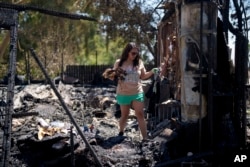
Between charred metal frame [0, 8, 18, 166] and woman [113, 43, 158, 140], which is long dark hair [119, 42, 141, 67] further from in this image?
charred metal frame [0, 8, 18, 166]

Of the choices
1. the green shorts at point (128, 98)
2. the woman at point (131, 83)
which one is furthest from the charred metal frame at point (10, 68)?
the green shorts at point (128, 98)

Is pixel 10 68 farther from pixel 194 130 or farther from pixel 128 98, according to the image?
pixel 194 130

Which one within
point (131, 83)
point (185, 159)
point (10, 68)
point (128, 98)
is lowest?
point (185, 159)

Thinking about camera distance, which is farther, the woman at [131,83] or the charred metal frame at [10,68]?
the woman at [131,83]

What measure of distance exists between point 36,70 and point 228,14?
1911 centimetres

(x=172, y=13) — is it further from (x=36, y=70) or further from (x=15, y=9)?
(x=36, y=70)

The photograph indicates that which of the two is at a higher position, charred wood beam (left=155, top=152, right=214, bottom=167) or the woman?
the woman

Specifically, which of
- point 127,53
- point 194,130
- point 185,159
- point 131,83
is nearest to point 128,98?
point 131,83

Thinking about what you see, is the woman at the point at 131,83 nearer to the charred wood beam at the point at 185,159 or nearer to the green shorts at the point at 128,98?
the green shorts at the point at 128,98

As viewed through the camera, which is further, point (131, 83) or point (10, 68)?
point (131, 83)

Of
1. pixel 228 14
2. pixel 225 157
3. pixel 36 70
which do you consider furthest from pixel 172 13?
pixel 36 70

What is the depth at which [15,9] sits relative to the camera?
4.32m

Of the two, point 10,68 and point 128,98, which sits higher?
point 10,68

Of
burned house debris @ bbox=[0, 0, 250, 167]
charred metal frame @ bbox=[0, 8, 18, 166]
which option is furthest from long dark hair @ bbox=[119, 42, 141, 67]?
charred metal frame @ bbox=[0, 8, 18, 166]
